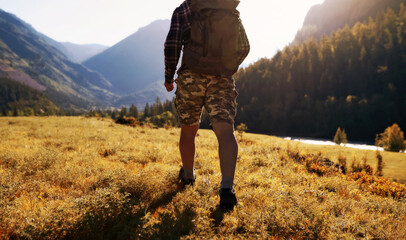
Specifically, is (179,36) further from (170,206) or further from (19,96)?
(19,96)

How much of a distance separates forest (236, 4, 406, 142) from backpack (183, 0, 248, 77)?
9983 centimetres

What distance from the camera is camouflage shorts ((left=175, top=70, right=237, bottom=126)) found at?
2.73 m

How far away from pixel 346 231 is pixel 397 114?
108899 millimetres

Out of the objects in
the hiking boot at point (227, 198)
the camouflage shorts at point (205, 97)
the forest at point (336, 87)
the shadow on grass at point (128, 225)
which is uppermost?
the forest at point (336, 87)

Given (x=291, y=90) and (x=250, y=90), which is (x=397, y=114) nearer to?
(x=291, y=90)

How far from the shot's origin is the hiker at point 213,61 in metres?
2.67

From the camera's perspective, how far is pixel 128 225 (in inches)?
82.7

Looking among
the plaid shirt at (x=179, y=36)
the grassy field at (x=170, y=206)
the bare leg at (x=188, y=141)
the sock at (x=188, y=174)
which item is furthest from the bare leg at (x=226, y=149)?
the plaid shirt at (x=179, y=36)

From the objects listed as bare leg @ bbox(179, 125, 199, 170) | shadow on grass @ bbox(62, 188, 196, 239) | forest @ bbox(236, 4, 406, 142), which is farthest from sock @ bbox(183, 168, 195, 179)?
forest @ bbox(236, 4, 406, 142)

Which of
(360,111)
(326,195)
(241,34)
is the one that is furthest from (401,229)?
(360,111)

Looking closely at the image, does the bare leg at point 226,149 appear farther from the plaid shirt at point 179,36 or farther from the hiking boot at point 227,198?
the plaid shirt at point 179,36

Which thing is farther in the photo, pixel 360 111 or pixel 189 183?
pixel 360 111

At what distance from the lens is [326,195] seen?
3.26 meters

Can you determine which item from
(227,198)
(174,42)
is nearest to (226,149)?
(227,198)
